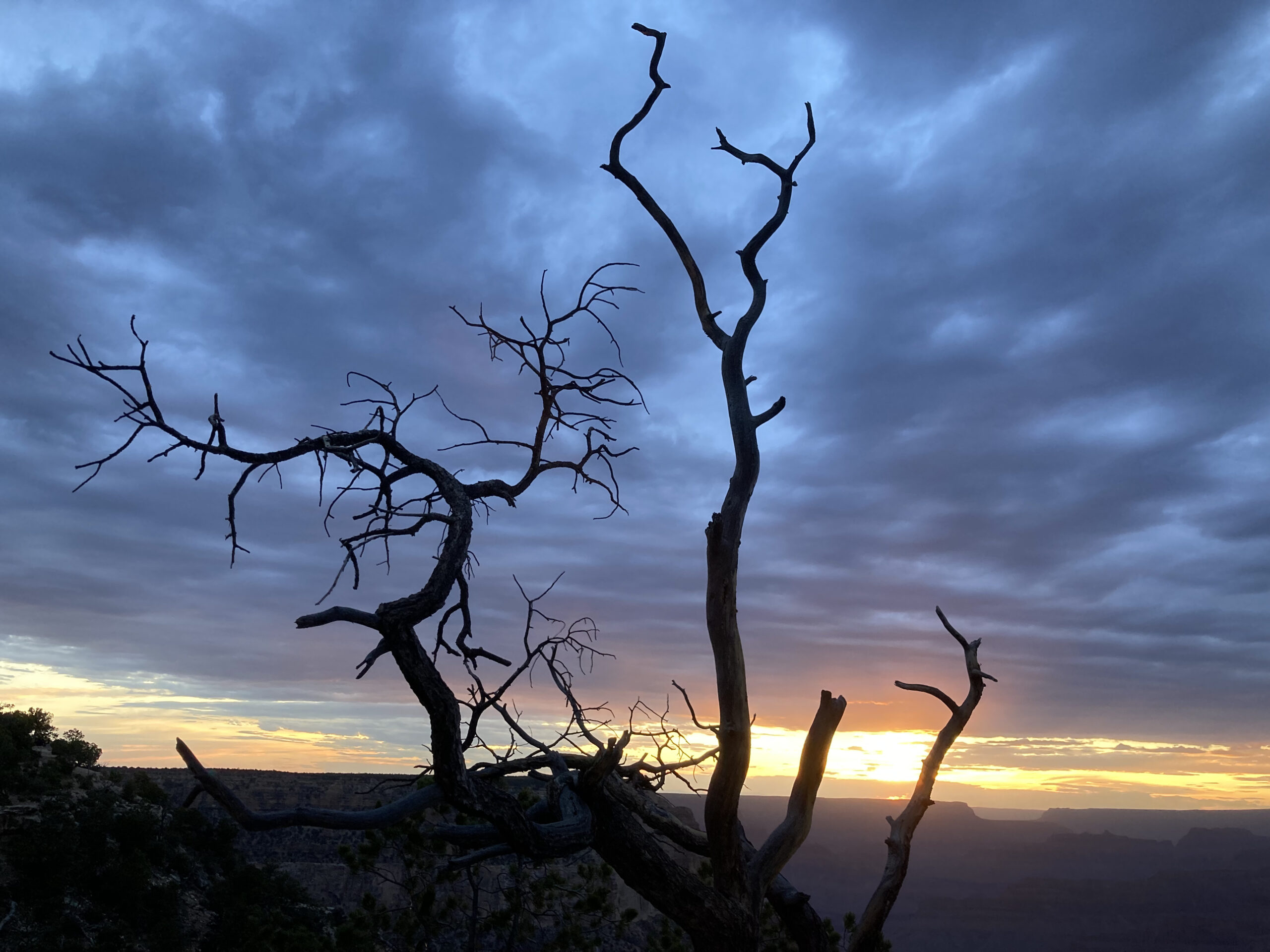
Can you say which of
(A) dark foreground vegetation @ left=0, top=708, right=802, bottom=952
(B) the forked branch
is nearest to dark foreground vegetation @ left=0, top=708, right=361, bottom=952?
(A) dark foreground vegetation @ left=0, top=708, right=802, bottom=952

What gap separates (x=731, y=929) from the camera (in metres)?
5.79

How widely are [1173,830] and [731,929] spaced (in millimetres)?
214821

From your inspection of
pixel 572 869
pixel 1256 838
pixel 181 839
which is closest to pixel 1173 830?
pixel 1256 838

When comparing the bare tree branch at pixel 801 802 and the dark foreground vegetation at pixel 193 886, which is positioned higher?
the bare tree branch at pixel 801 802

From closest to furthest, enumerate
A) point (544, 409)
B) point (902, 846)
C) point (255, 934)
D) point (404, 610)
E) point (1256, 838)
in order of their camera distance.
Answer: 1. point (404, 610)
2. point (544, 409)
3. point (902, 846)
4. point (255, 934)
5. point (1256, 838)

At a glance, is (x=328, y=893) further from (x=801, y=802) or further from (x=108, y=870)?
(x=801, y=802)

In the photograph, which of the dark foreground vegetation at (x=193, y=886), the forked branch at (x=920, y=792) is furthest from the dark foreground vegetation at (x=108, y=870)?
the forked branch at (x=920, y=792)

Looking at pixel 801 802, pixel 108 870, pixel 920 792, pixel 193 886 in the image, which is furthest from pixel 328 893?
pixel 801 802

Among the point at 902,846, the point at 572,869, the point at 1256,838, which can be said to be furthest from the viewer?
the point at 1256,838

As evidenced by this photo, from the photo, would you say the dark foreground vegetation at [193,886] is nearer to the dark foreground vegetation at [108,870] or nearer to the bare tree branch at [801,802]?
the dark foreground vegetation at [108,870]

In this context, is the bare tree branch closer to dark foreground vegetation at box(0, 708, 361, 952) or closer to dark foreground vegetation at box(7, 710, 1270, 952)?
dark foreground vegetation at box(7, 710, 1270, 952)

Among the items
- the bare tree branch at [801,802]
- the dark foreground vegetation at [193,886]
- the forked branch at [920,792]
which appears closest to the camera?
the bare tree branch at [801,802]

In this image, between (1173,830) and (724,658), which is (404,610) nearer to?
(724,658)

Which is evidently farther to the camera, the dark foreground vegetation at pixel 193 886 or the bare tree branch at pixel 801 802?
the dark foreground vegetation at pixel 193 886
